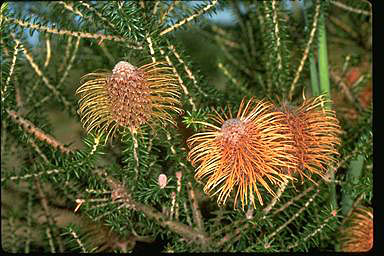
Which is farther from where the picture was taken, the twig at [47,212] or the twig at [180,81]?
the twig at [47,212]

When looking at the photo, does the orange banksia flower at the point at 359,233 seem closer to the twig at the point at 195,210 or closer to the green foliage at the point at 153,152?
the green foliage at the point at 153,152

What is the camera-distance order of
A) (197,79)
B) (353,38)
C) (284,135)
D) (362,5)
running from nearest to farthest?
(284,135) → (197,79) → (362,5) → (353,38)

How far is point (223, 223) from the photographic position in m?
0.56

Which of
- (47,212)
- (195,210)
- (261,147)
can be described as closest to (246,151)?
(261,147)

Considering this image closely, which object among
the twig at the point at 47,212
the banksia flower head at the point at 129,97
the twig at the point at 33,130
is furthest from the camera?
the twig at the point at 47,212

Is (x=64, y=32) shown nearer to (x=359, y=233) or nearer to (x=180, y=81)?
(x=180, y=81)

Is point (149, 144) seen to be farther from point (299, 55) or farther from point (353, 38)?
point (353, 38)

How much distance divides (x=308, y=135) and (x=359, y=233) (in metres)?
0.15

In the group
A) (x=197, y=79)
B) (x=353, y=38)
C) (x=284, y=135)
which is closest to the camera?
(x=284, y=135)

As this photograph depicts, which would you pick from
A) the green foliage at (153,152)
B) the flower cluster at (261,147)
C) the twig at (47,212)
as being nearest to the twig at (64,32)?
the green foliage at (153,152)

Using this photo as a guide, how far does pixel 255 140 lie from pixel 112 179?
15cm

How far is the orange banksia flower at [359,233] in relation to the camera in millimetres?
547

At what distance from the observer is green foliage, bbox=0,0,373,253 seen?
0.47 meters
